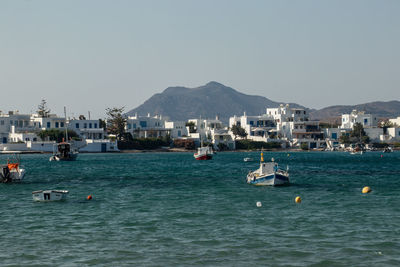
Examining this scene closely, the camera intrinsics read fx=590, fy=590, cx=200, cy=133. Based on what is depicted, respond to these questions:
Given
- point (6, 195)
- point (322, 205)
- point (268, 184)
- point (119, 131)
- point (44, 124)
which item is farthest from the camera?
point (119, 131)

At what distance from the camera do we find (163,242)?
28.8 metres

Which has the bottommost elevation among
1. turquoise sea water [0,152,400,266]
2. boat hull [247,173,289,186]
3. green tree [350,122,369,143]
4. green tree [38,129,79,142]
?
turquoise sea water [0,152,400,266]

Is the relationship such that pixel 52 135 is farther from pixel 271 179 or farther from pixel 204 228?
pixel 204 228

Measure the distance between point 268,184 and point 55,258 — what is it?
34146 mm

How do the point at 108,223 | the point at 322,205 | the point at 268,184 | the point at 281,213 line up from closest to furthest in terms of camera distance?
the point at 108,223
the point at 281,213
the point at 322,205
the point at 268,184

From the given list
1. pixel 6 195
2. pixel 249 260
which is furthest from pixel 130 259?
pixel 6 195

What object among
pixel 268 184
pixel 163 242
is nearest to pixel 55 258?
pixel 163 242

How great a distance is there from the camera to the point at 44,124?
177750 mm

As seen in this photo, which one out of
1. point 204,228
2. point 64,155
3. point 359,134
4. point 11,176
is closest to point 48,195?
→ point 204,228

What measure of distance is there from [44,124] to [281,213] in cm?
14887

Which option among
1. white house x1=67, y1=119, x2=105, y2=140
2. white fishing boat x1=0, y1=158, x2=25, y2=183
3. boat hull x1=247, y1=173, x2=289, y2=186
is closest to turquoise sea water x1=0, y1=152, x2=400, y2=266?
boat hull x1=247, y1=173, x2=289, y2=186

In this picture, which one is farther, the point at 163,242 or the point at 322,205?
the point at 322,205

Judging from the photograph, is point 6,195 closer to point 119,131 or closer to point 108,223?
point 108,223

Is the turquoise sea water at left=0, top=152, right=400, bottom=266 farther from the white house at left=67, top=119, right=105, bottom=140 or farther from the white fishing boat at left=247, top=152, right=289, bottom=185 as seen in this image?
the white house at left=67, top=119, right=105, bottom=140
